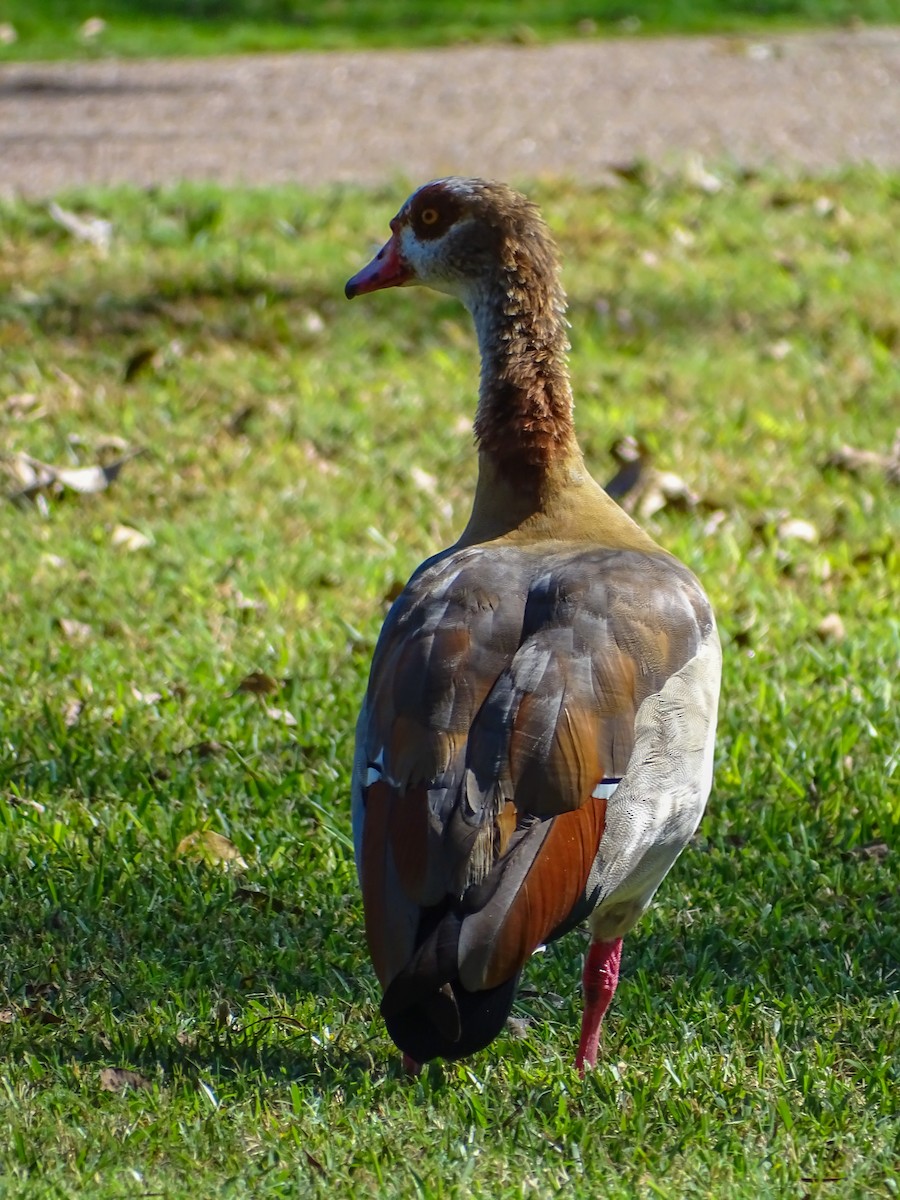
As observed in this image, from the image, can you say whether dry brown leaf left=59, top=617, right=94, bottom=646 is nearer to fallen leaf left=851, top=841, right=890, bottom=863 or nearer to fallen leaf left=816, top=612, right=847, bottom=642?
fallen leaf left=816, top=612, right=847, bottom=642

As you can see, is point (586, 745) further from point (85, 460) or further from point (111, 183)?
point (111, 183)

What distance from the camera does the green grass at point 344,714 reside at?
315 cm

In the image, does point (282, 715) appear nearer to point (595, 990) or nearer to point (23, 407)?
point (595, 990)

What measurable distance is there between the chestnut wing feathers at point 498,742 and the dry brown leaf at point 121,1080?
0.61 m

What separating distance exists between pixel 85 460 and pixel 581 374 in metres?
2.24

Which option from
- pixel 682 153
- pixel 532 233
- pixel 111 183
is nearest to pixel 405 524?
pixel 532 233

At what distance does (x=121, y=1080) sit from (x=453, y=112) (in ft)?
31.4

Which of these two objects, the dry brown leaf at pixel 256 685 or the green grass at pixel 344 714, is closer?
the green grass at pixel 344 714

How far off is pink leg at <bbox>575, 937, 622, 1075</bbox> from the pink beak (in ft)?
5.91

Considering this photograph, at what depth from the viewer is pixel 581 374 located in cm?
762

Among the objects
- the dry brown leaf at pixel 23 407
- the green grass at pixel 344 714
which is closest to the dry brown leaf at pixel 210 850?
the green grass at pixel 344 714

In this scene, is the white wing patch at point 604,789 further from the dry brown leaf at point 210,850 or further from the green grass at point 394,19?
the green grass at point 394,19

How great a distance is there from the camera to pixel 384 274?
14.5ft

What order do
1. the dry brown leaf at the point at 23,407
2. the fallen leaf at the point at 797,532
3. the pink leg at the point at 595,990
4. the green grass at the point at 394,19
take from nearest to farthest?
the pink leg at the point at 595,990, the fallen leaf at the point at 797,532, the dry brown leaf at the point at 23,407, the green grass at the point at 394,19
